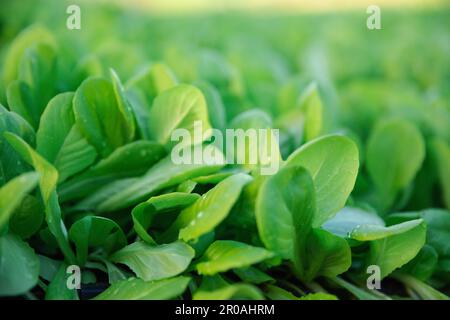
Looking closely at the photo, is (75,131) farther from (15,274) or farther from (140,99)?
(15,274)

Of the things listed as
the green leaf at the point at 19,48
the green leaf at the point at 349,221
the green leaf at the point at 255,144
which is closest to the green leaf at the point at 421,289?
the green leaf at the point at 349,221

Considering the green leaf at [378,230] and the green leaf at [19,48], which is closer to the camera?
the green leaf at [378,230]

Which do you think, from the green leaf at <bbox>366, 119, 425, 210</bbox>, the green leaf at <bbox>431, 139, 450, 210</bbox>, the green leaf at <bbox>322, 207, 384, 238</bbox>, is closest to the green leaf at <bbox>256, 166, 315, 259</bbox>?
the green leaf at <bbox>322, 207, 384, 238</bbox>

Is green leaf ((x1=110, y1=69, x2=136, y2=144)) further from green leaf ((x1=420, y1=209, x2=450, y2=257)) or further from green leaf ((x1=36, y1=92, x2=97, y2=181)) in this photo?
green leaf ((x1=420, y1=209, x2=450, y2=257))

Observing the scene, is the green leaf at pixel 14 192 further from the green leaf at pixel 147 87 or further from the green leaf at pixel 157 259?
the green leaf at pixel 147 87

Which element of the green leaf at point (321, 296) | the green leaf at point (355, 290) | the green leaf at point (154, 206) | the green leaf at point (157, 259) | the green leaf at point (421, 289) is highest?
the green leaf at point (154, 206)

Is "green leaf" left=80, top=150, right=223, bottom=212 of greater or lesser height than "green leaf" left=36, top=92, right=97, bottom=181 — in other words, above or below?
below
